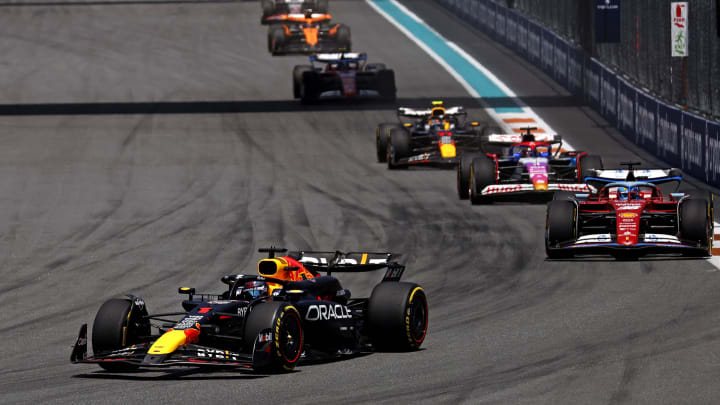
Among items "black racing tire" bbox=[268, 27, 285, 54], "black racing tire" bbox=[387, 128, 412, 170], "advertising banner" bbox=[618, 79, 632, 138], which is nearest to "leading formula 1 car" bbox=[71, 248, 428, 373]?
"black racing tire" bbox=[387, 128, 412, 170]

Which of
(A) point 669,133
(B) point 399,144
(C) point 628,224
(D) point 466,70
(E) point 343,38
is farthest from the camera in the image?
(E) point 343,38

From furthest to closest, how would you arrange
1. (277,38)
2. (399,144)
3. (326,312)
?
(277,38) < (399,144) < (326,312)

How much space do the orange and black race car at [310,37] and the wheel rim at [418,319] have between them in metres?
34.3

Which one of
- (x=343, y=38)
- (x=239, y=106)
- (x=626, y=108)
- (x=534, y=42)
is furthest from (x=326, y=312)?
(x=343, y=38)

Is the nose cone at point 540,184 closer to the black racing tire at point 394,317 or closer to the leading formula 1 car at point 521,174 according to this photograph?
the leading formula 1 car at point 521,174

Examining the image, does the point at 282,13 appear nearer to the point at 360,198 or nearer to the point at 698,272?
the point at 360,198

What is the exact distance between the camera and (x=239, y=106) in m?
41.9

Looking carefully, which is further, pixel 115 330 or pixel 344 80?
pixel 344 80

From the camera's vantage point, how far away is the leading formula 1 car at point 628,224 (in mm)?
20000

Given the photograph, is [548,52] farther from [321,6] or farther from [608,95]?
[321,6]

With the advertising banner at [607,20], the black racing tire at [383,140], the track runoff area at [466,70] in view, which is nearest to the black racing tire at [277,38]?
the track runoff area at [466,70]

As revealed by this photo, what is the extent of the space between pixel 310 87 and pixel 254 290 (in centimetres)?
2651

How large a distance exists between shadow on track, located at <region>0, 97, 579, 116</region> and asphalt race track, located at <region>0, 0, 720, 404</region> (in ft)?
0.50

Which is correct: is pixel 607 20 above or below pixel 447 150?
above
